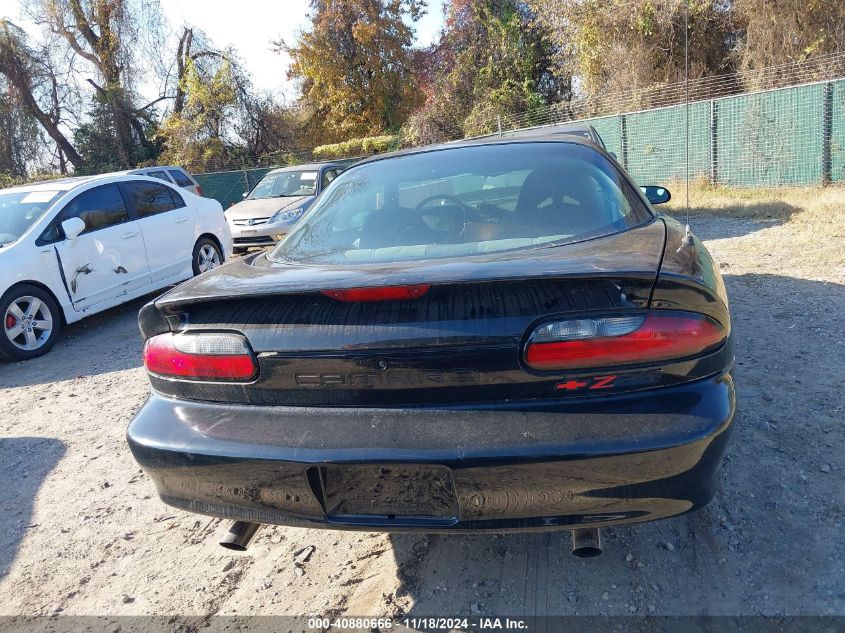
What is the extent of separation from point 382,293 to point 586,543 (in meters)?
1.00

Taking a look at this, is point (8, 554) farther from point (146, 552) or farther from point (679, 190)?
point (679, 190)

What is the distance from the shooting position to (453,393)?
186cm

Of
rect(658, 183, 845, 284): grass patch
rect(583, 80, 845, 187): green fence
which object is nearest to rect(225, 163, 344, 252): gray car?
rect(658, 183, 845, 284): grass patch

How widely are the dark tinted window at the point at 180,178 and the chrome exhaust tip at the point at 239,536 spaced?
1334cm

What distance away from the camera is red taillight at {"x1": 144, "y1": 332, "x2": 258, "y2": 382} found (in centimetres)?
201

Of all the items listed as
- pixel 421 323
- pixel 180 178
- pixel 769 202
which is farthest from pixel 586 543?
pixel 180 178

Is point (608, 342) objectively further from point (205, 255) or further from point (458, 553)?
point (205, 255)

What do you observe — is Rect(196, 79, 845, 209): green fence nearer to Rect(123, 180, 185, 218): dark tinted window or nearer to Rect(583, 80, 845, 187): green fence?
Rect(583, 80, 845, 187): green fence

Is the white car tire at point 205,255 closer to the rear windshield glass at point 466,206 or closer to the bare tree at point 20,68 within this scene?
the rear windshield glass at point 466,206

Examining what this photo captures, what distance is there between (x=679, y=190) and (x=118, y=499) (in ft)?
42.9

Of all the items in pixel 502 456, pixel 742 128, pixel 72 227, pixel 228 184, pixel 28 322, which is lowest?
pixel 28 322

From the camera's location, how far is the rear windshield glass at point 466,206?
2451mm

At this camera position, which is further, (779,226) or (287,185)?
(287,185)

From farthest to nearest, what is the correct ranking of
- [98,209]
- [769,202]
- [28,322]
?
[769,202] → [98,209] → [28,322]
